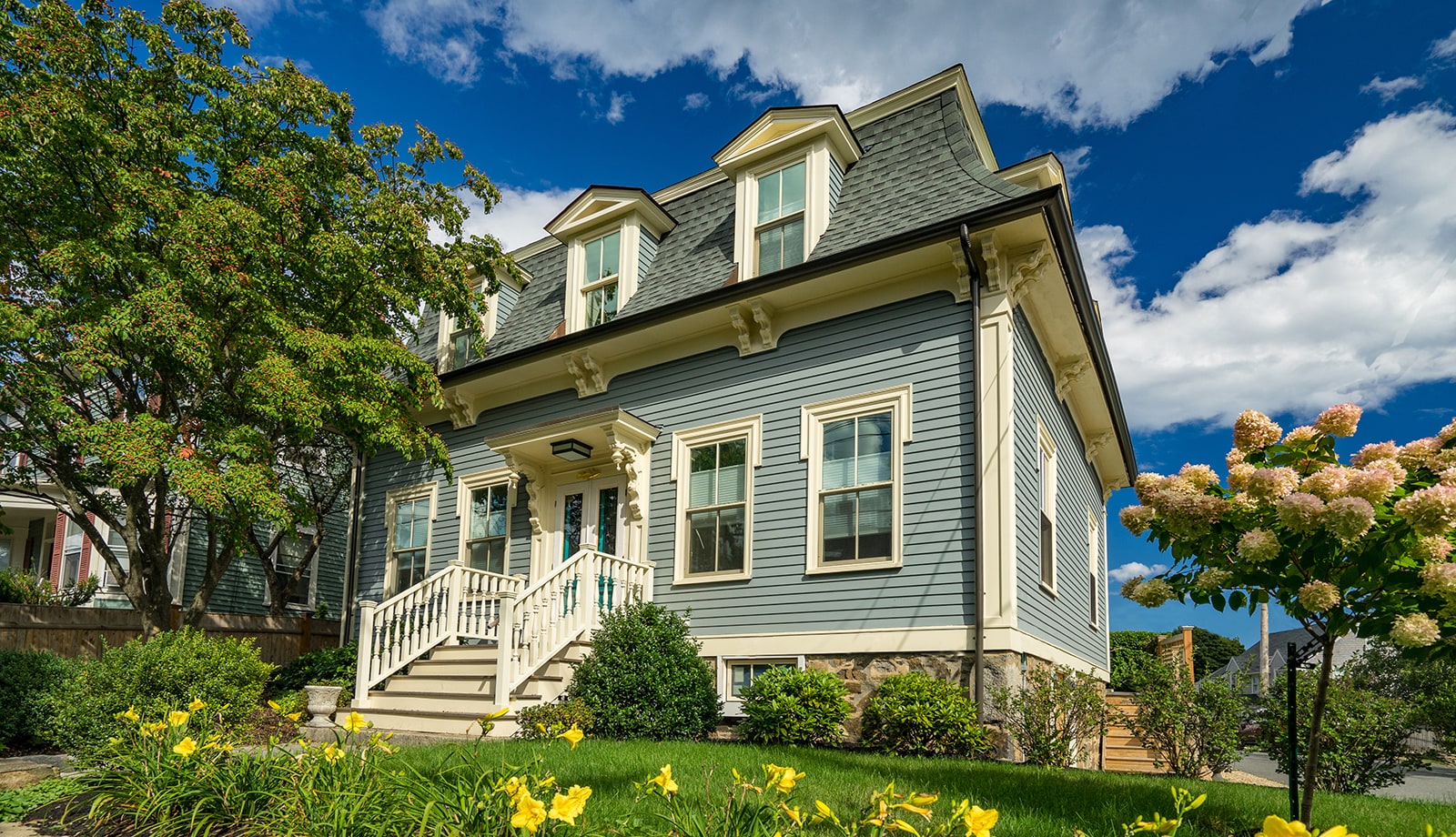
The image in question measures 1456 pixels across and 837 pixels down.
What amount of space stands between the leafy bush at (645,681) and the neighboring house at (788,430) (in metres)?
0.78

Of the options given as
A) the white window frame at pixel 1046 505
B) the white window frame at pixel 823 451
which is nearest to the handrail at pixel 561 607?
the white window frame at pixel 823 451

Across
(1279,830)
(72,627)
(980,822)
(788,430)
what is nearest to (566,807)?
(980,822)

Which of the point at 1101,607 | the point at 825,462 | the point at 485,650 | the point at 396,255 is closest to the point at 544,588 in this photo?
the point at 485,650

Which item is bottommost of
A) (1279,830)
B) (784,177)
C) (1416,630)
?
(1279,830)

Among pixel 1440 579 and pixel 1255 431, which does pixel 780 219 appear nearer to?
pixel 1255 431

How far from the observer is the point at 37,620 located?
12828 mm

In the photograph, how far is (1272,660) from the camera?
47.3 m

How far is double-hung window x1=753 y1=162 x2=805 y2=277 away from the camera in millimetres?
11625

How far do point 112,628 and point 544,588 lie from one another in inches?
300

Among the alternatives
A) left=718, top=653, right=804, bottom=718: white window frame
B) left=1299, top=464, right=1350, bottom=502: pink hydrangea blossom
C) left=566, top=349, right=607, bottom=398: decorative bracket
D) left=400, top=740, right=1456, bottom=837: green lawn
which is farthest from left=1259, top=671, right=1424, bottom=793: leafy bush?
left=566, top=349, right=607, bottom=398: decorative bracket

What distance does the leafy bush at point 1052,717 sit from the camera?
8234 mm

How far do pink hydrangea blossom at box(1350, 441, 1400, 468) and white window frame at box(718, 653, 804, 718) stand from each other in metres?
6.57

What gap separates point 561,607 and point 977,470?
5.04 meters

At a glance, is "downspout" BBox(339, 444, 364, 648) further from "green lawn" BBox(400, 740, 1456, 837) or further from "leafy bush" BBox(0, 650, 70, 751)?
"green lawn" BBox(400, 740, 1456, 837)
